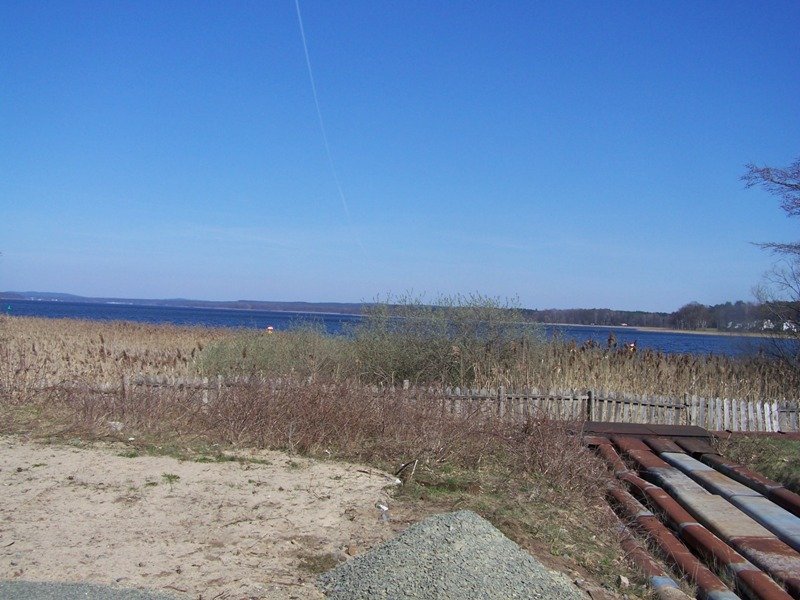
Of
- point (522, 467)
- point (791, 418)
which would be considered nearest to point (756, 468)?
point (791, 418)

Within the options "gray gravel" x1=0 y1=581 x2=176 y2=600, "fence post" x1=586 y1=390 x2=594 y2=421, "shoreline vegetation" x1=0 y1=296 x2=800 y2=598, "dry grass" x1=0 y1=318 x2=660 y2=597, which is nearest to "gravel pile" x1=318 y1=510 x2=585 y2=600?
"shoreline vegetation" x1=0 y1=296 x2=800 y2=598

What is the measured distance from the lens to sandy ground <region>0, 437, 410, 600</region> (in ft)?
17.4

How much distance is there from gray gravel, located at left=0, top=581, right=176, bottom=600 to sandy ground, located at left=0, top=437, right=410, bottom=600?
0.16 metres

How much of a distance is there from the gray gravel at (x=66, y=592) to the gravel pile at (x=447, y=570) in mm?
1214

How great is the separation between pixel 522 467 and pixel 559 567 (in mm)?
2723

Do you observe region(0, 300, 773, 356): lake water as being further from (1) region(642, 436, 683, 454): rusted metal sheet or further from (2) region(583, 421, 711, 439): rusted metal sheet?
(1) region(642, 436, 683, 454): rusted metal sheet

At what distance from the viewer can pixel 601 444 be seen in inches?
446

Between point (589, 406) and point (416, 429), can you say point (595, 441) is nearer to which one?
point (589, 406)

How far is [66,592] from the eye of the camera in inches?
190

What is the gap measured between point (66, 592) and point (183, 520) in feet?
5.36

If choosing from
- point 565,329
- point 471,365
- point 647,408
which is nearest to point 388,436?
point 647,408

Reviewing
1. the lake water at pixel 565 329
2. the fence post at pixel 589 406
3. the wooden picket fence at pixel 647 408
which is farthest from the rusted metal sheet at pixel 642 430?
Answer: the lake water at pixel 565 329

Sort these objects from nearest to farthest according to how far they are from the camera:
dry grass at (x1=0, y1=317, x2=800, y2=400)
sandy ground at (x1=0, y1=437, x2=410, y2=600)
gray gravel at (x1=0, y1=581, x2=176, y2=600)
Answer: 1. gray gravel at (x1=0, y1=581, x2=176, y2=600)
2. sandy ground at (x1=0, y1=437, x2=410, y2=600)
3. dry grass at (x1=0, y1=317, x2=800, y2=400)

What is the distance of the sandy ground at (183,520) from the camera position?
5.29 m
